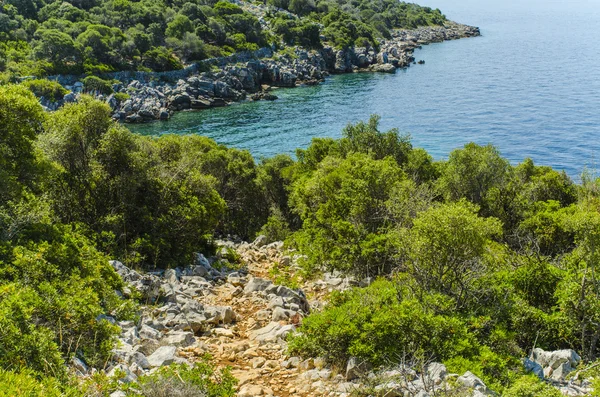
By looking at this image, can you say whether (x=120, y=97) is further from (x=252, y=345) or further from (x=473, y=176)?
(x=252, y=345)

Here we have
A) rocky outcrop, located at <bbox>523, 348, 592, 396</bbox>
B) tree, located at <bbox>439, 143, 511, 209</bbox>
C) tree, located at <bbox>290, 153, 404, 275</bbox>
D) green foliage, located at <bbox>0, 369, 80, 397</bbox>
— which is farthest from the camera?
tree, located at <bbox>439, 143, 511, 209</bbox>

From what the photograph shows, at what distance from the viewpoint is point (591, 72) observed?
90812 mm

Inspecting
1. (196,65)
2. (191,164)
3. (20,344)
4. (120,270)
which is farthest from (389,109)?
(20,344)

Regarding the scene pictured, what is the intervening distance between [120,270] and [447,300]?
10.2 m

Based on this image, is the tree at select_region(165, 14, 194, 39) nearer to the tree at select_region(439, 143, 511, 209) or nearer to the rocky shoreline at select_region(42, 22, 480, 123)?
the rocky shoreline at select_region(42, 22, 480, 123)

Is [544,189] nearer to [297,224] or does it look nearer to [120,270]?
[297,224]

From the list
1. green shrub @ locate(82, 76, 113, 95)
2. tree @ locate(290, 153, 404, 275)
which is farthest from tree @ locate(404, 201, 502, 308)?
green shrub @ locate(82, 76, 113, 95)

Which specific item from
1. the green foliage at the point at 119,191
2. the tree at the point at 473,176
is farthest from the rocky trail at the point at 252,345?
the tree at the point at 473,176

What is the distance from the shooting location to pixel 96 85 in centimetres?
7431

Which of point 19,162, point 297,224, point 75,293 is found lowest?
point 297,224

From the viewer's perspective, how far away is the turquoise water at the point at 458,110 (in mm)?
55969

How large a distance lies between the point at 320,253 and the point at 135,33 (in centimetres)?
8736

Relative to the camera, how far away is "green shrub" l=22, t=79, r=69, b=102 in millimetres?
65625

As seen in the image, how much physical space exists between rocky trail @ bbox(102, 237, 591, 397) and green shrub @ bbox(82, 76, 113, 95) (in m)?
65.4
